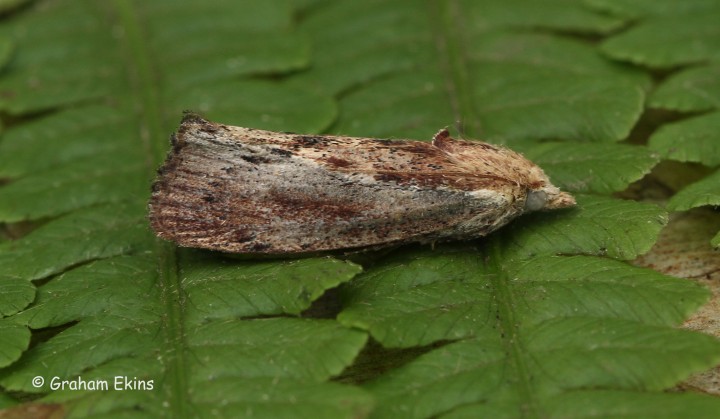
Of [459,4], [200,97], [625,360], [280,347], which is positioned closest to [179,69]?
[200,97]

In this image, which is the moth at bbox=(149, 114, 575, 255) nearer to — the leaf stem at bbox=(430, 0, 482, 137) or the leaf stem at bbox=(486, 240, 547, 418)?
the leaf stem at bbox=(486, 240, 547, 418)

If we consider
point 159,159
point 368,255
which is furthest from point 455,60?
point 159,159

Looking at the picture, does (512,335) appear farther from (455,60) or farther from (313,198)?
(455,60)

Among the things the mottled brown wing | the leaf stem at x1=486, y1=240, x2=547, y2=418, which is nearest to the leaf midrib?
the mottled brown wing

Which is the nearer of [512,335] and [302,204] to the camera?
[512,335]

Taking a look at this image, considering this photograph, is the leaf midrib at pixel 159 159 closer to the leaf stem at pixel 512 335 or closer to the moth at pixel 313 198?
the moth at pixel 313 198
